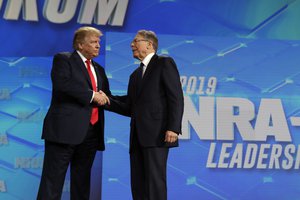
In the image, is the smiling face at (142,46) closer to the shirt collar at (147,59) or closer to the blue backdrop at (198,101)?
the shirt collar at (147,59)

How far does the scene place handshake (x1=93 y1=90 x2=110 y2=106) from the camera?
9.62ft

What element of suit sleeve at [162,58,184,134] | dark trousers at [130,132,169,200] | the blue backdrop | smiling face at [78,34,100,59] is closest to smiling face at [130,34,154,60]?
suit sleeve at [162,58,184,134]

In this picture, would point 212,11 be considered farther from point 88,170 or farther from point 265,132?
point 88,170

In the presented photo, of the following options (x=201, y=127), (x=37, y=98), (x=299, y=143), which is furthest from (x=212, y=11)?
(x=37, y=98)

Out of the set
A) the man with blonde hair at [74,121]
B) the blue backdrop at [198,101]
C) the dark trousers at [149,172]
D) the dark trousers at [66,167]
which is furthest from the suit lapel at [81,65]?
the blue backdrop at [198,101]

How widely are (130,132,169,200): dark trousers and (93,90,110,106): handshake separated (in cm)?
28

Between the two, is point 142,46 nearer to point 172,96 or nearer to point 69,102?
point 172,96

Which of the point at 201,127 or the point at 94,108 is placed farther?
the point at 201,127

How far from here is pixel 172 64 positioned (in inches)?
114

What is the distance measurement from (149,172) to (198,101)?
1.48 metres

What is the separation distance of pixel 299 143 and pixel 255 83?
65 cm

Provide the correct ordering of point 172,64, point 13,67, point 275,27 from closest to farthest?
1. point 172,64
2. point 13,67
3. point 275,27

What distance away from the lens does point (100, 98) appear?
2939mm

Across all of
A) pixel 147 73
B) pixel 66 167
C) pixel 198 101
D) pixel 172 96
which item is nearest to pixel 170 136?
pixel 172 96
